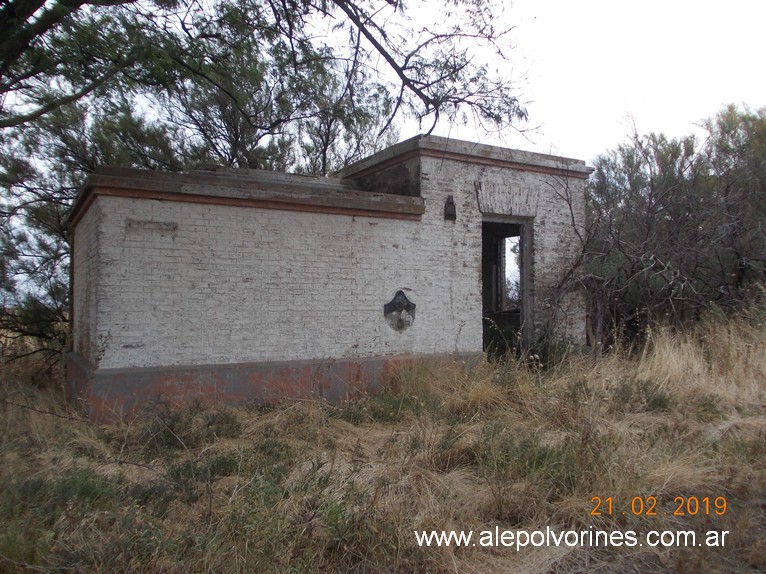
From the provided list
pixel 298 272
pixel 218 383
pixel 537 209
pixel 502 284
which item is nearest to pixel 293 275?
pixel 298 272

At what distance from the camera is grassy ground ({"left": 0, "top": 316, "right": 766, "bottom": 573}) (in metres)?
3.58

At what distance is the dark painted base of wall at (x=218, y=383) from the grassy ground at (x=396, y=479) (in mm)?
314

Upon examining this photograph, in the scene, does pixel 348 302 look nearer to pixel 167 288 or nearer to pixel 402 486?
pixel 167 288

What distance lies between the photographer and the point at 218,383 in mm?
7762

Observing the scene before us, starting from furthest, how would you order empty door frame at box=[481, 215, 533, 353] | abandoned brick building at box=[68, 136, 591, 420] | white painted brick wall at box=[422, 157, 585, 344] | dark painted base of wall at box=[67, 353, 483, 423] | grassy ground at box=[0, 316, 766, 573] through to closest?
empty door frame at box=[481, 215, 533, 353], white painted brick wall at box=[422, 157, 585, 344], abandoned brick building at box=[68, 136, 591, 420], dark painted base of wall at box=[67, 353, 483, 423], grassy ground at box=[0, 316, 766, 573]

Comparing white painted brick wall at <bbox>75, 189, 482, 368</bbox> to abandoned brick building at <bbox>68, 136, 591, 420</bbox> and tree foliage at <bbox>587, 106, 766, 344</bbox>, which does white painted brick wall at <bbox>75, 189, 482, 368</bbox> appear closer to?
abandoned brick building at <bbox>68, 136, 591, 420</bbox>

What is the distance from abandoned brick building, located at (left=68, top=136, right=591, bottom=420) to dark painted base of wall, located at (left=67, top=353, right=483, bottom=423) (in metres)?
0.02

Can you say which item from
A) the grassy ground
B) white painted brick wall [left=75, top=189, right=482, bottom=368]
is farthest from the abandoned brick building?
the grassy ground

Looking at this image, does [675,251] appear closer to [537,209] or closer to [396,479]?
[537,209]

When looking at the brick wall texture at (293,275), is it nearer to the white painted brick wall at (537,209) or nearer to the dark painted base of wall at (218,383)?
the white painted brick wall at (537,209)

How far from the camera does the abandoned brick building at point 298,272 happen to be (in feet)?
24.3

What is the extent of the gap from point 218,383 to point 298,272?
1.87m

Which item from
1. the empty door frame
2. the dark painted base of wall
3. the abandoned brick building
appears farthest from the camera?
the empty door frame

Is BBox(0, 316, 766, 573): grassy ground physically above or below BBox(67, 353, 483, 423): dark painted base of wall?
below
